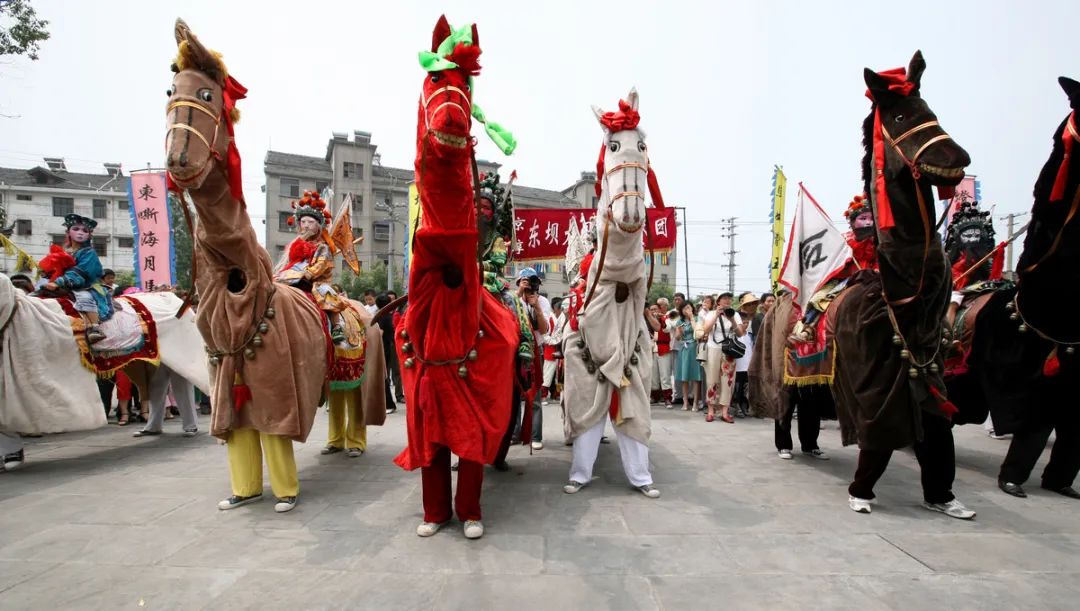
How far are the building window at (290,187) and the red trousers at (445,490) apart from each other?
35727 mm

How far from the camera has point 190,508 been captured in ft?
11.5

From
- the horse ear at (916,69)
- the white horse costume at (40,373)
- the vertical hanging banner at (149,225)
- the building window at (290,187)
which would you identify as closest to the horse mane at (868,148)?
the horse ear at (916,69)

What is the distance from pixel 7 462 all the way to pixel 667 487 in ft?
19.0

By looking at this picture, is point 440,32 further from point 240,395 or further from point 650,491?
point 650,491

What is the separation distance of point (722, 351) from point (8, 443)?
7.96 m

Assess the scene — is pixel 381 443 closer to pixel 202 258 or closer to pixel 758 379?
pixel 202 258

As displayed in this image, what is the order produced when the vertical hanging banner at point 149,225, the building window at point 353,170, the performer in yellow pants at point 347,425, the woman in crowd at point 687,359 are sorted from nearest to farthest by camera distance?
1. the performer in yellow pants at point 347,425
2. the woman in crowd at point 687,359
3. the vertical hanging banner at point 149,225
4. the building window at point 353,170

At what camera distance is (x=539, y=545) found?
2.92 meters

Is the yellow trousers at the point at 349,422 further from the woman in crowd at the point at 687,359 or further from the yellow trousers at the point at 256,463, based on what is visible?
the woman in crowd at the point at 687,359

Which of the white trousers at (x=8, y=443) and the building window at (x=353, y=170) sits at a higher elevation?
the building window at (x=353, y=170)

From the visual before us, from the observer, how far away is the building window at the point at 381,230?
34.7 metres

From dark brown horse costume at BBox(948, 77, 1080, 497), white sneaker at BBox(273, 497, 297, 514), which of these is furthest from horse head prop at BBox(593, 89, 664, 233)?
white sneaker at BBox(273, 497, 297, 514)

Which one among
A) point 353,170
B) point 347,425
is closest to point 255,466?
point 347,425

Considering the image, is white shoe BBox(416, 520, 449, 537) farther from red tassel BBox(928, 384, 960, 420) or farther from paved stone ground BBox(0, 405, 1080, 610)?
red tassel BBox(928, 384, 960, 420)
